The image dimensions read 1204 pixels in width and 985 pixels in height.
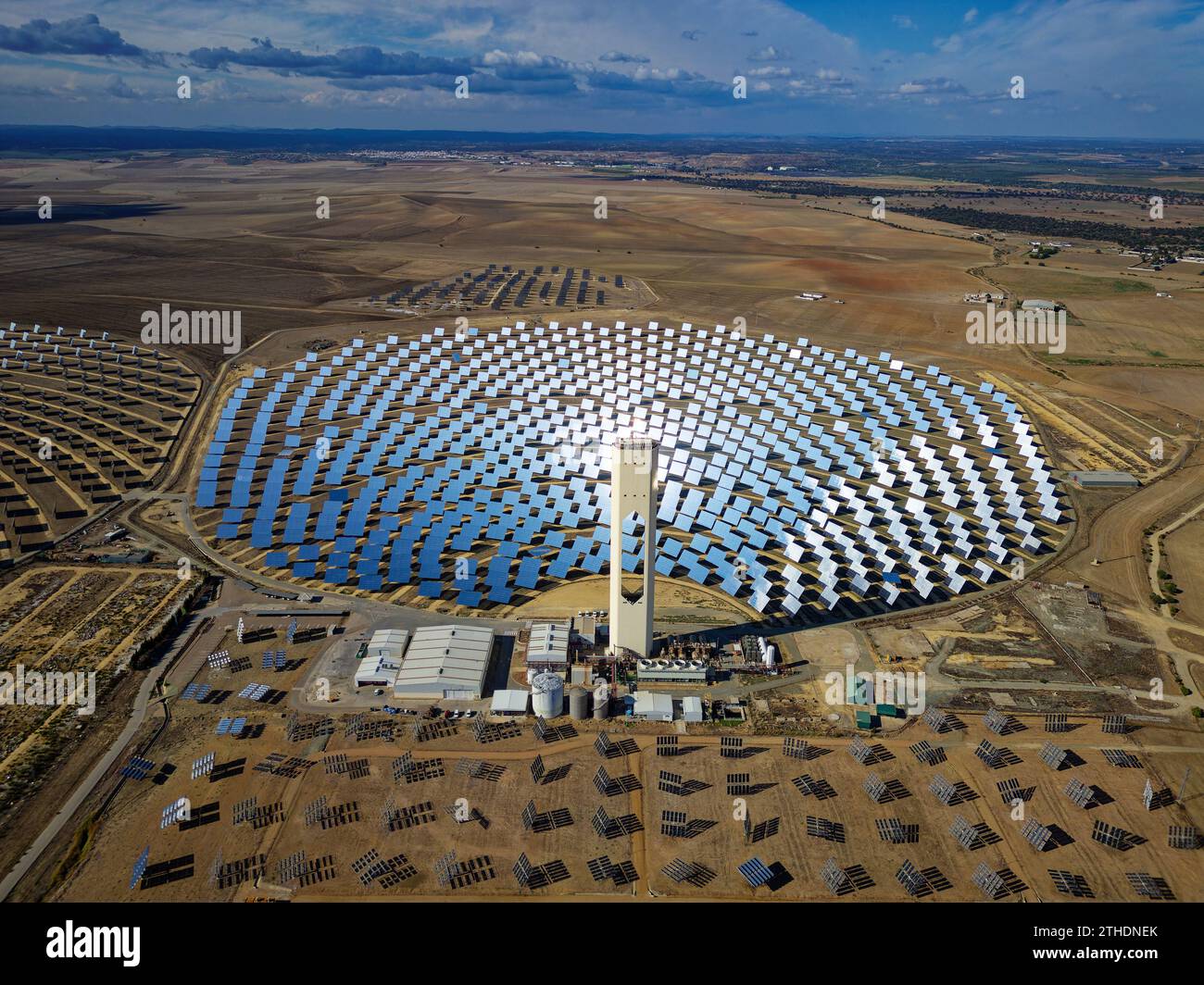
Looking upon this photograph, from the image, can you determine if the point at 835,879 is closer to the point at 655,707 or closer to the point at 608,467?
the point at 655,707

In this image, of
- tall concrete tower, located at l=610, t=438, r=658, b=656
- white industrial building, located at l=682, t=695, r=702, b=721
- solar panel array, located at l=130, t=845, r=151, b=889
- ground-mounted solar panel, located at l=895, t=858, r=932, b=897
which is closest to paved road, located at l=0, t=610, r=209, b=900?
solar panel array, located at l=130, t=845, r=151, b=889

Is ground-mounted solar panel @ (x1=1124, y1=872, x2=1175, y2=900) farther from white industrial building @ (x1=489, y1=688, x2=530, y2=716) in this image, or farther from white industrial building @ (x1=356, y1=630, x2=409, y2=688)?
white industrial building @ (x1=356, y1=630, x2=409, y2=688)

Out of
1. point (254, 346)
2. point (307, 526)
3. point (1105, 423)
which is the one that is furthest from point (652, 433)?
point (254, 346)

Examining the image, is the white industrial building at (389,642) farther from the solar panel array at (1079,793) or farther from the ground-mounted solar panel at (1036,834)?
the solar panel array at (1079,793)

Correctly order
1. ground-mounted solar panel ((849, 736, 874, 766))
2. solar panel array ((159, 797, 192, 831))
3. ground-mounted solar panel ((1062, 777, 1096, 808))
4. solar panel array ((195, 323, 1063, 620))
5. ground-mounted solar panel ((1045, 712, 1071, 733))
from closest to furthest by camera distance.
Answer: solar panel array ((159, 797, 192, 831)), ground-mounted solar panel ((1062, 777, 1096, 808)), ground-mounted solar panel ((849, 736, 874, 766)), ground-mounted solar panel ((1045, 712, 1071, 733)), solar panel array ((195, 323, 1063, 620))

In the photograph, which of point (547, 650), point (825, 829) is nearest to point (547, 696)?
point (547, 650)

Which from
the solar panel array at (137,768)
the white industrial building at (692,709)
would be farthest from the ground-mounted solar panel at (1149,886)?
the solar panel array at (137,768)
